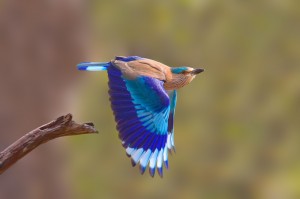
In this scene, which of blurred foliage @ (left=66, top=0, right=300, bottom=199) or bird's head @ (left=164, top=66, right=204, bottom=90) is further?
blurred foliage @ (left=66, top=0, right=300, bottom=199)

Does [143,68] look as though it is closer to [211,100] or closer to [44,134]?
[44,134]

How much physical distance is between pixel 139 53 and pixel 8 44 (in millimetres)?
677

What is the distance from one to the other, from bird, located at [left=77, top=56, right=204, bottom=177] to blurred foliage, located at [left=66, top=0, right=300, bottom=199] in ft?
9.42

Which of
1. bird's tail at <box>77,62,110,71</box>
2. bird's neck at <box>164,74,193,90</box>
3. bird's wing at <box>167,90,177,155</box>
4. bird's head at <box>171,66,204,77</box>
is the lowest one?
bird's wing at <box>167,90,177,155</box>

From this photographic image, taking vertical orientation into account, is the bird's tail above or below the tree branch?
above

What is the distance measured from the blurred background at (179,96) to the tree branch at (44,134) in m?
2.56

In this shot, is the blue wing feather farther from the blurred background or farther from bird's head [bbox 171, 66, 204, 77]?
the blurred background

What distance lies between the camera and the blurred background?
4.43m

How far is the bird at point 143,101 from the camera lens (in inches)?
64.4

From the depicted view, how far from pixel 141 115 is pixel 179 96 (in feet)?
10.5

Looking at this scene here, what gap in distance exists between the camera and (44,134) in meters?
1.79

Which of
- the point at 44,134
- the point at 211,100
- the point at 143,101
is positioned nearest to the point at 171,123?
the point at 143,101

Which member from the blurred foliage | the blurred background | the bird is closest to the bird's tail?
the bird

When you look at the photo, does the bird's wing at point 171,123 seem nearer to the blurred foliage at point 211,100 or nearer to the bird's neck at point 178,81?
the bird's neck at point 178,81
